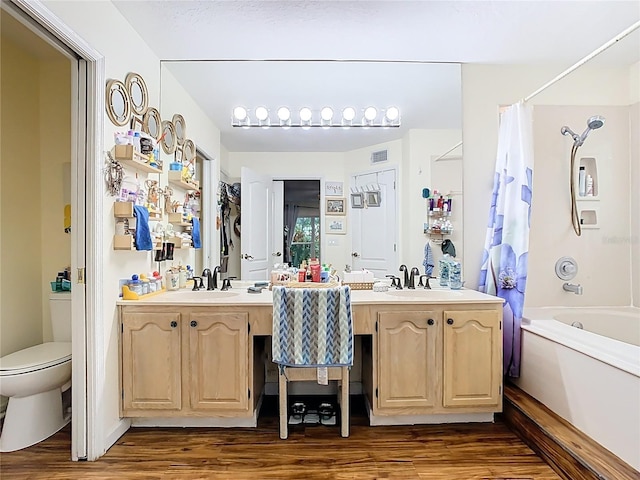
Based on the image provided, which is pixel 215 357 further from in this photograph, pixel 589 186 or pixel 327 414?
pixel 589 186

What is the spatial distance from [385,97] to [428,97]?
0.32 m

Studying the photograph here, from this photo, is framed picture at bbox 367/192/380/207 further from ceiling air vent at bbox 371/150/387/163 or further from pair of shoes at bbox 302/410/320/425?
pair of shoes at bbox 302/410/320/425

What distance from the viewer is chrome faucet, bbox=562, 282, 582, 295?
8.99 ft

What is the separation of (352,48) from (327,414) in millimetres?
2384

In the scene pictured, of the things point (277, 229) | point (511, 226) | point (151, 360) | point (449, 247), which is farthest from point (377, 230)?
point (151, 360)

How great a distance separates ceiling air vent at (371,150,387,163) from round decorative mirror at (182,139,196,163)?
4.43 feet

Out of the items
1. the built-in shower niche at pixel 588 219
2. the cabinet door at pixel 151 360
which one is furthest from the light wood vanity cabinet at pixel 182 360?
the built-in shower niche at pixel 588 219

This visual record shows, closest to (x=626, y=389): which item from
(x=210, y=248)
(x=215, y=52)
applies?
(x=210, y=248)

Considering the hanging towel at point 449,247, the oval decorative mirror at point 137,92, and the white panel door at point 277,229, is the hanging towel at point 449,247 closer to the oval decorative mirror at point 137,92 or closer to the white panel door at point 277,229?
the white panel door at point 277,229

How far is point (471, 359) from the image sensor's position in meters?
2.21

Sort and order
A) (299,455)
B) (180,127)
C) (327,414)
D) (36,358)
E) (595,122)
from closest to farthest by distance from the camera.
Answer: (299,455) < (36,358) < (327,414) < (595,122) < (180,127)

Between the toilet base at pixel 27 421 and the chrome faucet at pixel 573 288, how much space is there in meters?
3.48

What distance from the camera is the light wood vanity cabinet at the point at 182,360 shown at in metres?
2.15

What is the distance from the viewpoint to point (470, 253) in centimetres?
276
